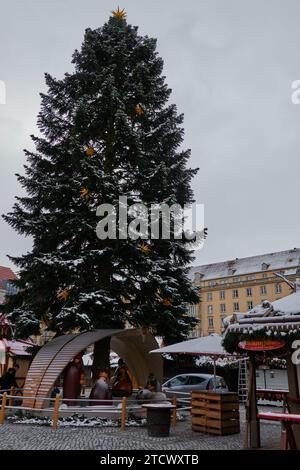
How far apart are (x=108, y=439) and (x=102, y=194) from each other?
9652 millimetres

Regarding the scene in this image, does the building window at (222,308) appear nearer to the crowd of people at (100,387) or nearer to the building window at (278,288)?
the building window at (278,288)

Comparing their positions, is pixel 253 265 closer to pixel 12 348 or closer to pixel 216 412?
pixel 12 348

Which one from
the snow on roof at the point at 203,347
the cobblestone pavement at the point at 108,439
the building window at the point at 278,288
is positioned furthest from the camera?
the building window at the point at 278,288

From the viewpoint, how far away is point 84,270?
17078 millimetres

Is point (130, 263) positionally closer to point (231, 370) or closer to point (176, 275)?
point (176, 275)

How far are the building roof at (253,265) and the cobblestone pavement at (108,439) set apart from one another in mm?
61144

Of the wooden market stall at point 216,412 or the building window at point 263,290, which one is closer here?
the wooden market stall at point 216,412

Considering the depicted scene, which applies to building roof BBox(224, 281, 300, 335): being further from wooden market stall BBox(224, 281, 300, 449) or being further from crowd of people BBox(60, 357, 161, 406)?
crowd of people BBox(60, 357, 161, 406)

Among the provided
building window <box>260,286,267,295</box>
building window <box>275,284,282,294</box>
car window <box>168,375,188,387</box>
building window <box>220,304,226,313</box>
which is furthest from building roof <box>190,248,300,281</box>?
car window <box>168,375,188,387</box>

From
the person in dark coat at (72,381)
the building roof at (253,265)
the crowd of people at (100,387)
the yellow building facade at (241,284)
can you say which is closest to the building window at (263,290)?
the yellow building facade at (241,284)

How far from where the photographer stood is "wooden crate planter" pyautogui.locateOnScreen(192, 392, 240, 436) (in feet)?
39.7

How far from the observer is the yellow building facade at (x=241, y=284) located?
243 ft

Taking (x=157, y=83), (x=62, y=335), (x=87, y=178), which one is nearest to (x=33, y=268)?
(x=62, y=335)

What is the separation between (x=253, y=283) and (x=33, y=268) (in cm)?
6469
